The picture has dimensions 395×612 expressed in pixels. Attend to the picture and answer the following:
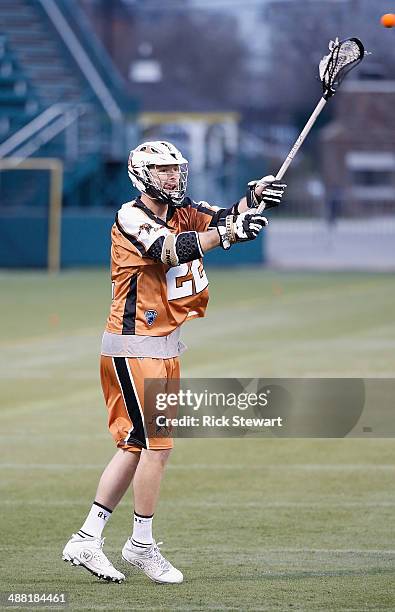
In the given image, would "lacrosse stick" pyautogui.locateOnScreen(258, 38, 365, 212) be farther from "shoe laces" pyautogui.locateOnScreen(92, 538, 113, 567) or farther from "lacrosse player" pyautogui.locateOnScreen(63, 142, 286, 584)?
"shoe laces" pyautogui.locateOnScreen(92, 538, 113, 567)

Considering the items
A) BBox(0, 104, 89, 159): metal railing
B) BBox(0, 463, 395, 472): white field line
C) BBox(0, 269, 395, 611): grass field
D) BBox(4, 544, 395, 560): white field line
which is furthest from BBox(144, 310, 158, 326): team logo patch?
BBox(0, 104, 89, 159): metal railing

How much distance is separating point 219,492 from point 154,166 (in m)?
2.65

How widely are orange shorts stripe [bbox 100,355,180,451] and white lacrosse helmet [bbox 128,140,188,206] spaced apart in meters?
0.73

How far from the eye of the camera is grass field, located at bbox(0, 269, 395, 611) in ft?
19.9

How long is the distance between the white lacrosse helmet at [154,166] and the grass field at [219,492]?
171 centimetres

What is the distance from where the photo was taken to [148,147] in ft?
20.6

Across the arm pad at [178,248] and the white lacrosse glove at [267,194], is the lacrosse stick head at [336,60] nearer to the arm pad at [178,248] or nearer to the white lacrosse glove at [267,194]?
the white lacrosse glove at [267,194]

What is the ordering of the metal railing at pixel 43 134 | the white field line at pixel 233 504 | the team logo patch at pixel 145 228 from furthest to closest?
the metal railing at pixel 43 134 < the white field line at pixel 233 504 < the team logo patch at pixel 145 228

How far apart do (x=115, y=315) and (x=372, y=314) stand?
12.4 meters

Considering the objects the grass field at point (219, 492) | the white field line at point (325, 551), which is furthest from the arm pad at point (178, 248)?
the white field line at point (325, 551)

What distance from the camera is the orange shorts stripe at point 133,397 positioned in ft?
20.3

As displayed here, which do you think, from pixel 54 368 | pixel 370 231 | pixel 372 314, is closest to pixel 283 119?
pixel 370 231

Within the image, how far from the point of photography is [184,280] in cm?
627

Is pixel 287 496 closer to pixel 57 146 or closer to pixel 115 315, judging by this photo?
pixel 115 315
